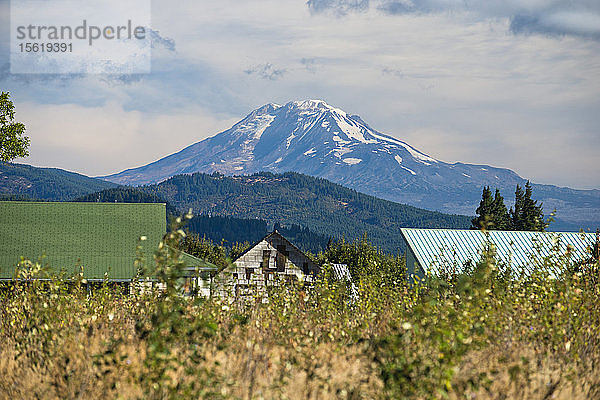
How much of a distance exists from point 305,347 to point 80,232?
1018 inches

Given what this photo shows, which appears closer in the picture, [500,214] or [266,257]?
[266,257]

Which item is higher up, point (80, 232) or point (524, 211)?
point (524, 211)

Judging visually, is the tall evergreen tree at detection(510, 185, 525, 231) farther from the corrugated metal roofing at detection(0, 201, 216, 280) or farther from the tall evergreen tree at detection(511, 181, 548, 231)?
the corrugated metal roofing at detection(0, 201, 216, 280)

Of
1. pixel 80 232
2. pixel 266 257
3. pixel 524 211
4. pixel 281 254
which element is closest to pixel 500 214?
pixel 524 211

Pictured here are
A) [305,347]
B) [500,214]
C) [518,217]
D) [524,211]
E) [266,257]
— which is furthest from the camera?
[500,214]

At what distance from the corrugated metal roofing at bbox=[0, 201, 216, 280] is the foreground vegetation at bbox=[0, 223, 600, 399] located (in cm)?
2062

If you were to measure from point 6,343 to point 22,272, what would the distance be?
1.02 m

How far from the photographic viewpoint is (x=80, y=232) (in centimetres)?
3016

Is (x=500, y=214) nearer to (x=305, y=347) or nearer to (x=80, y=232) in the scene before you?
(x=80, y=232)

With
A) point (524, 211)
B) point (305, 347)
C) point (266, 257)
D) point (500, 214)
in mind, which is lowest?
point (266, 257)

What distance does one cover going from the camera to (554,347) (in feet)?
21.8

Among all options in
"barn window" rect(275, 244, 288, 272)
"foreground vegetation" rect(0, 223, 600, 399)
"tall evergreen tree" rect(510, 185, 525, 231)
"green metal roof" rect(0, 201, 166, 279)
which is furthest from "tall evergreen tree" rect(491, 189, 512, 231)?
"foreground vegetation" rect(0, 223, 600, 399)

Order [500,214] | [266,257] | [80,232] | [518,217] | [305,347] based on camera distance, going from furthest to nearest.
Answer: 1. [500,214]
2. [518,217]
3. [80,232]
4. [266,257]
5. [305,347]

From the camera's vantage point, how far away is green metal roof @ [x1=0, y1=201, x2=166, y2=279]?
28.3 metres
